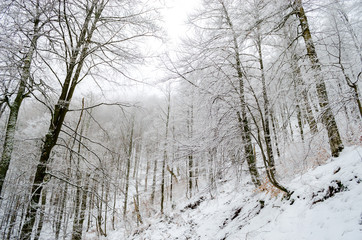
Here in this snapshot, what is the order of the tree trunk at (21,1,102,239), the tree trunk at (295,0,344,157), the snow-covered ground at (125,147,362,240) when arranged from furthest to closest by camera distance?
the tree trunk at (295,0,344,157)
the tree trunk at (21,1,102,239)
the snow-covered ground at (125,147,362,240)

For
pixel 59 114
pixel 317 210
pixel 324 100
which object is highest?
pixel 324 100

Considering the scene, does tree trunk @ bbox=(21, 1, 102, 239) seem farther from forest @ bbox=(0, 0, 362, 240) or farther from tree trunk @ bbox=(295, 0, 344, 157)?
tree trunk @ bbox=(295, 0, 344, 157)

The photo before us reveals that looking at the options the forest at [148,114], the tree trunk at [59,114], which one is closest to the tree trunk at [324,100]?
the forest at [148,114]

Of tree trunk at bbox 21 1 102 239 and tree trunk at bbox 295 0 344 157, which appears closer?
tree trunk at bbox 21 1 102 239

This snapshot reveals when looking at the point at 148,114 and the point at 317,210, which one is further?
the point at 148,114

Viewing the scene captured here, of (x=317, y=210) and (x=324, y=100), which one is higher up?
(x=324, y=100)

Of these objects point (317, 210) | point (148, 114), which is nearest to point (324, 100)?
point (317, 210)

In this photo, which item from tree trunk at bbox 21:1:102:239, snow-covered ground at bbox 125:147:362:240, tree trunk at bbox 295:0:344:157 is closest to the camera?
snow-covered ground at bbox 125:147:362:240

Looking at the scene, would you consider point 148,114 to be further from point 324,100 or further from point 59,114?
point 324,100

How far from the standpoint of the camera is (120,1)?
2.85 meters

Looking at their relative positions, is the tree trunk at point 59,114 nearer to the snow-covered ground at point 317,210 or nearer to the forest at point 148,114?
the forest at point 148,114

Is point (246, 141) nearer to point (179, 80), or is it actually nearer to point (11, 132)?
point (179, 80)

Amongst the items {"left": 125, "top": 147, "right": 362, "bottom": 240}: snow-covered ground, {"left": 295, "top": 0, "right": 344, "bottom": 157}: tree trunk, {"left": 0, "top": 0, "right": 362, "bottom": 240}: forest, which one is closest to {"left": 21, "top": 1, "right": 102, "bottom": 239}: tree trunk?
{"left": 0, "top": 0, "right": 362, "bottom": 240}: forest

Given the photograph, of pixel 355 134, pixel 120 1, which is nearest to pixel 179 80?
pixel 120 1
